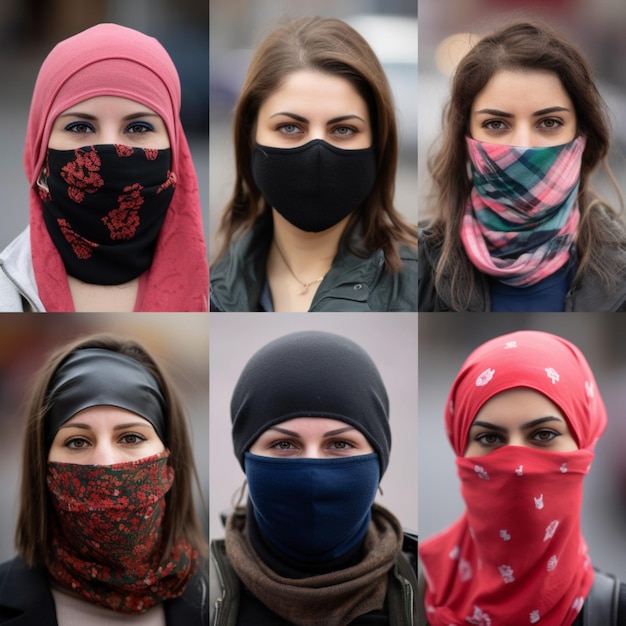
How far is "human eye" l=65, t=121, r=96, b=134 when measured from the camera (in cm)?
253

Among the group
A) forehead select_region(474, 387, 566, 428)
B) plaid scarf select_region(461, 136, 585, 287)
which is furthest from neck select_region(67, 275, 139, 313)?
forehead select_region(474, 387, 566, 428)

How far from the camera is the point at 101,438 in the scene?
8.57ft

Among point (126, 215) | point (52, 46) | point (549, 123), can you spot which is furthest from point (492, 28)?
point (52, 46)

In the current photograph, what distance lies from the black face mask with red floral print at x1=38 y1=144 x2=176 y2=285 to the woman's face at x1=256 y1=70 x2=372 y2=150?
0.38 metres

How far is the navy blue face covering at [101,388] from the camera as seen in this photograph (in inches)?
104

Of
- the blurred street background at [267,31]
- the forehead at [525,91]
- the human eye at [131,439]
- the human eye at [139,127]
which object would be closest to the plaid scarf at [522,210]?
the forehead at [525,91]

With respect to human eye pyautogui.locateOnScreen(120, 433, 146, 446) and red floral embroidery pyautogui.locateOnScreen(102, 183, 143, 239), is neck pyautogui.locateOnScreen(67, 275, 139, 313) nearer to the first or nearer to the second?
red floral embroidery pyautogui.locateOnScreen(102, 183, 143, 239)

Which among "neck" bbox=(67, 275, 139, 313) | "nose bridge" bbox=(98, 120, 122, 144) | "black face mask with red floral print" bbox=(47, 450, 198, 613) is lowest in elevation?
"black face mask with red floral print" bbox=(47, 450, 198, 613)

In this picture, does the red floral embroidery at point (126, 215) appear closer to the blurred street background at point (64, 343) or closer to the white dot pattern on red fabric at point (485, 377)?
the blurred street background at point (64, 343)

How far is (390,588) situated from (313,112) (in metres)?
1.65

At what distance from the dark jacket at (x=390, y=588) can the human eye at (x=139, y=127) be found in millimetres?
1466

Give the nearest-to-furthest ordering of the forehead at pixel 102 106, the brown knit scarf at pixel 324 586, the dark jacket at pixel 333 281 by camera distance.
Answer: the forehead at pixel 102 106 < the brown knit scarf at pixel 324 586 < the dark jacket at pixel 333 281

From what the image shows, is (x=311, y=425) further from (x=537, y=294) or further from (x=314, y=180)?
(x=537, y=294)

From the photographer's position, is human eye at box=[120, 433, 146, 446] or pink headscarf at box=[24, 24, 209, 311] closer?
pink headscarf at box=[24, 24, 209, 311]
